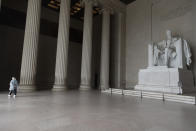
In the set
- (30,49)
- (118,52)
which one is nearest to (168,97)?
(30,49)

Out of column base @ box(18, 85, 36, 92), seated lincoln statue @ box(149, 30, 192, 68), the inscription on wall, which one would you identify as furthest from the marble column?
the inscription on wall

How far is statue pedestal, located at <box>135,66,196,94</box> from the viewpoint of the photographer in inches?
292

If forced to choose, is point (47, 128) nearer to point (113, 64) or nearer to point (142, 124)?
point (142, 124)

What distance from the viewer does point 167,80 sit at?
7855 millimetres

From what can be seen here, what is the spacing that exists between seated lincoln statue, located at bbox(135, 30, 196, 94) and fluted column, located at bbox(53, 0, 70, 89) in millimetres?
5631

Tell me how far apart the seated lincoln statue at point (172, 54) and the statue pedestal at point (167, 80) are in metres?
0.59

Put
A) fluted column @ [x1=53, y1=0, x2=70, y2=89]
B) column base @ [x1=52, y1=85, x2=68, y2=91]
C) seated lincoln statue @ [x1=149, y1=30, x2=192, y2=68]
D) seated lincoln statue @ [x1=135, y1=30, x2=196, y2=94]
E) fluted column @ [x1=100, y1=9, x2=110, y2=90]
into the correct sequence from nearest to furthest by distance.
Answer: seated lincoln statue @ [x1=135, y1=30, x2=196, y2=94] < seated lincoln statue @ [x1=149, y1=30, x2=192, y2=68] < column base @ [x1=52, y1=85, x2=68, y2=91] < fluted column @ [x1=53, y1=0, x2=70, y2=89] < fluted column @ [x1=100, y1=9, x2=110, y2=90]

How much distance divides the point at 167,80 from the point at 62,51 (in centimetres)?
757

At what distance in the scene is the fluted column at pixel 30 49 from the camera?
28.9 ft

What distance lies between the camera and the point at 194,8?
10.3 meters

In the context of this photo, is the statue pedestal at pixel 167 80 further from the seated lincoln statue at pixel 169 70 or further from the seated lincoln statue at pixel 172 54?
the seated lincoln statue at pixel 172 54

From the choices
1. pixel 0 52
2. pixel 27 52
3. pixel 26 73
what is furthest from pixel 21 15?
pixel 26 73

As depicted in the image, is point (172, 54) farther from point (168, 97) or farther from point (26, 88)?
point (26, 88)

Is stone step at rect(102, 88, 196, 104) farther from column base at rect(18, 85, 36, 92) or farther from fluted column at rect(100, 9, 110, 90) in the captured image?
column base at rect(18, 85, 36, 92)
